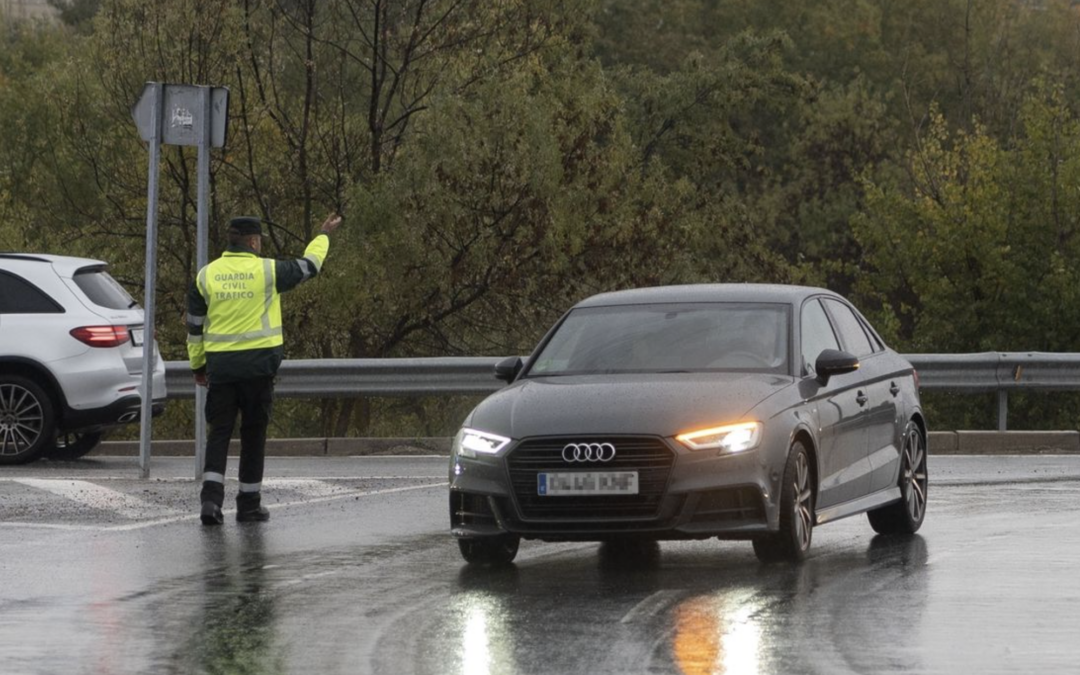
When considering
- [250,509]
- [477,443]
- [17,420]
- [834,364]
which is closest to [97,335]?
[17,420]

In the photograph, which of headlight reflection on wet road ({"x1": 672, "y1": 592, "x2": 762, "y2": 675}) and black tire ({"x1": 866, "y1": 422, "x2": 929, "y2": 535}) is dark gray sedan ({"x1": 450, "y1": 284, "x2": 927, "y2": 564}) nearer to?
black tire ({"x1": 866, "y1": 422, "x2": 929, "y2": 535})

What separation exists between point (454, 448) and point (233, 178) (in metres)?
20.6

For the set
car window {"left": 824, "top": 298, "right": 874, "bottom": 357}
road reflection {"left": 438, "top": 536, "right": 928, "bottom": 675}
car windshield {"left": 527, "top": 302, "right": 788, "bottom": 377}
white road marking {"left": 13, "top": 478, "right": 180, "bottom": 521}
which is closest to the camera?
road reflection {"left": 438, "top": 536, "right": 928, "bottom": 675}

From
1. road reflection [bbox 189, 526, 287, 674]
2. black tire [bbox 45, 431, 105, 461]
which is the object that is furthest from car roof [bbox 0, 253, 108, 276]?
road reflection [bbox 189, 526, 287, 674]

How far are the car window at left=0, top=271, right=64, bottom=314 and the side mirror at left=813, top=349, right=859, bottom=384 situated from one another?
27.8ft

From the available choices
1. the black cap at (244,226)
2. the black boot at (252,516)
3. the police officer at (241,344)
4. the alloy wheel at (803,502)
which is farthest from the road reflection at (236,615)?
the alloy wheel at (803,502)

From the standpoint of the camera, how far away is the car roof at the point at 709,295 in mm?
12023

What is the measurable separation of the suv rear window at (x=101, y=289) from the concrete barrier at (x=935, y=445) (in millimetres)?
2054

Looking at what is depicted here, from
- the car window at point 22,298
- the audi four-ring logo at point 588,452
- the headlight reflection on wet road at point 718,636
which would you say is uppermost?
the car window at point 22,298

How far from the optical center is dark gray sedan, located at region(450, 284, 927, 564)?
33.9ft

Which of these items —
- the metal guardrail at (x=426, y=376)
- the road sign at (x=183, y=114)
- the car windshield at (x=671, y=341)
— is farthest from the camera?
the metal guardrail at (x=426, y=376)

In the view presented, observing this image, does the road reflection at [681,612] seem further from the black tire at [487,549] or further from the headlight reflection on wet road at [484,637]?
the black tire at [487,549]

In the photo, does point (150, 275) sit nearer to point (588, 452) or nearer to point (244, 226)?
point (244, 226)

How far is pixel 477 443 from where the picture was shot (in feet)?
35.3
